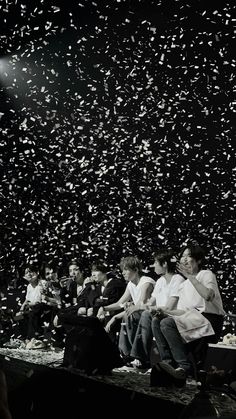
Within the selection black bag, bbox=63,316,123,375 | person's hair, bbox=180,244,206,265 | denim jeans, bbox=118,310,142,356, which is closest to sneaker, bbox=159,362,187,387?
black bag, bbox=63,316,123,375

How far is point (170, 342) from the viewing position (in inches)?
241

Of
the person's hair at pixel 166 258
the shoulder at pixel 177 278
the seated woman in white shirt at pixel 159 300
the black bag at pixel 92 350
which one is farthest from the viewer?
the person's hair at pixel 166 258

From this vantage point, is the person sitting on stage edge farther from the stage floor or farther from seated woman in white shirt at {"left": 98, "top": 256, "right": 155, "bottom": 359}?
seated woman in white shirt at {"left": 98, "top": 256, "right": 155, "bottom": 359}

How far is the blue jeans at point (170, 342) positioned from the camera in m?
6.05

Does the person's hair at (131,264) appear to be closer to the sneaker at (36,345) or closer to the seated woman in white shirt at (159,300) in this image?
the seated woman in white shirt at (159,300)

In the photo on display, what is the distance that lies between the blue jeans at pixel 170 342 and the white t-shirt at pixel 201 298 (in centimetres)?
25

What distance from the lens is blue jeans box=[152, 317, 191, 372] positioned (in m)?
6.05

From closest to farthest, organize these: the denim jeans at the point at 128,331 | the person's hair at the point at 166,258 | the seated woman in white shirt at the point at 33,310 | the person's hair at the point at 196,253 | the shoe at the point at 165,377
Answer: the shoe at the point at 165,377 → the person's hair at the point at 196,253 → the person's hair at the point at 166,258 → the denim jeans at the point at 128,331 → the seated woman in white shirt at the point at 33,310

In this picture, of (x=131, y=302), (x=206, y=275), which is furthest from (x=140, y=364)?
(x=206, y=275)

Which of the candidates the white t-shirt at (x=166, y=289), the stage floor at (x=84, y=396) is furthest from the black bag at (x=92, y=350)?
the white t-shirt at (x=166, y=289)

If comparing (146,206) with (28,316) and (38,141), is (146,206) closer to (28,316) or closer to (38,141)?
(38,141)

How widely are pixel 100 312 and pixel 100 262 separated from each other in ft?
2.83

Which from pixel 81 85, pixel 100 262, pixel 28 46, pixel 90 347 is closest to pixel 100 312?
pixel 100 262

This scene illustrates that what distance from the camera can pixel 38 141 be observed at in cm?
2380
